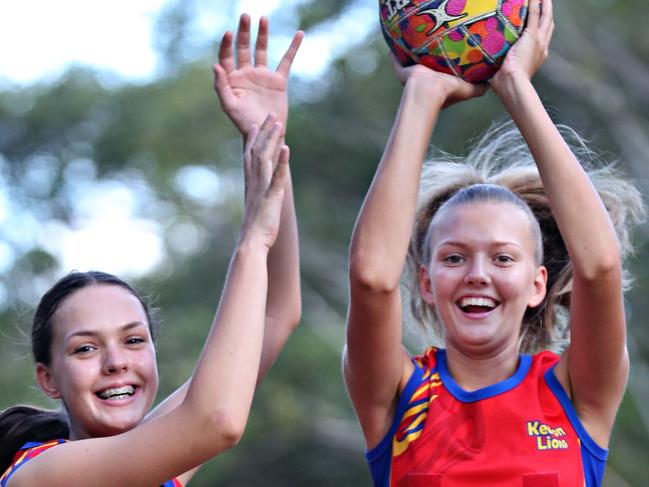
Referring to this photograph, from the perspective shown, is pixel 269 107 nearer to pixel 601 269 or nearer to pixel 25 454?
pixel 601 269

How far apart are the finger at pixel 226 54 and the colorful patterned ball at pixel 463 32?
594mm

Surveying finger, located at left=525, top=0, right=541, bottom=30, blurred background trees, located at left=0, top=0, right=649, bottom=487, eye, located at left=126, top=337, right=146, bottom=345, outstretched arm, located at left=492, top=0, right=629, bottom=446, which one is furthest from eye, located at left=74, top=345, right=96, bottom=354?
blurred background trees, located at left=0, top=0, right=649, bottom=487

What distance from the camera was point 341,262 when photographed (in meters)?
25.5

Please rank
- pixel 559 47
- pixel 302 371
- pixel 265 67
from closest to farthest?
1. pixel 265 67
2. pixel 559 47
3. pixel 302 371

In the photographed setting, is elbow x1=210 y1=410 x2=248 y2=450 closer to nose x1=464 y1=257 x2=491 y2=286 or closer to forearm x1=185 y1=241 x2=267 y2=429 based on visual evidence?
forearm x1=185 y1=241 x2=267 y2=429

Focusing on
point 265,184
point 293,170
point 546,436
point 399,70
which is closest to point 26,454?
point 265,184

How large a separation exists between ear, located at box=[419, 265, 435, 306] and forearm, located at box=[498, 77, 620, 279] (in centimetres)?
65

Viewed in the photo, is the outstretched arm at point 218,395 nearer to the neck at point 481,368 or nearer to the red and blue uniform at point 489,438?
the red and blue uniform at point 489,438

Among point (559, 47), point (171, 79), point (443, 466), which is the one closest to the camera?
point (443, 466)

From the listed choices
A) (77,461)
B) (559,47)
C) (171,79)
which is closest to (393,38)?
(77,461)

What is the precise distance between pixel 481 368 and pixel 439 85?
98 cm

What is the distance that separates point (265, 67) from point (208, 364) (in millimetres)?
1359

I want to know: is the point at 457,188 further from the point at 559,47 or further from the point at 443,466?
the point at 559,47

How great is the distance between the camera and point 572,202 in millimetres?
4062
